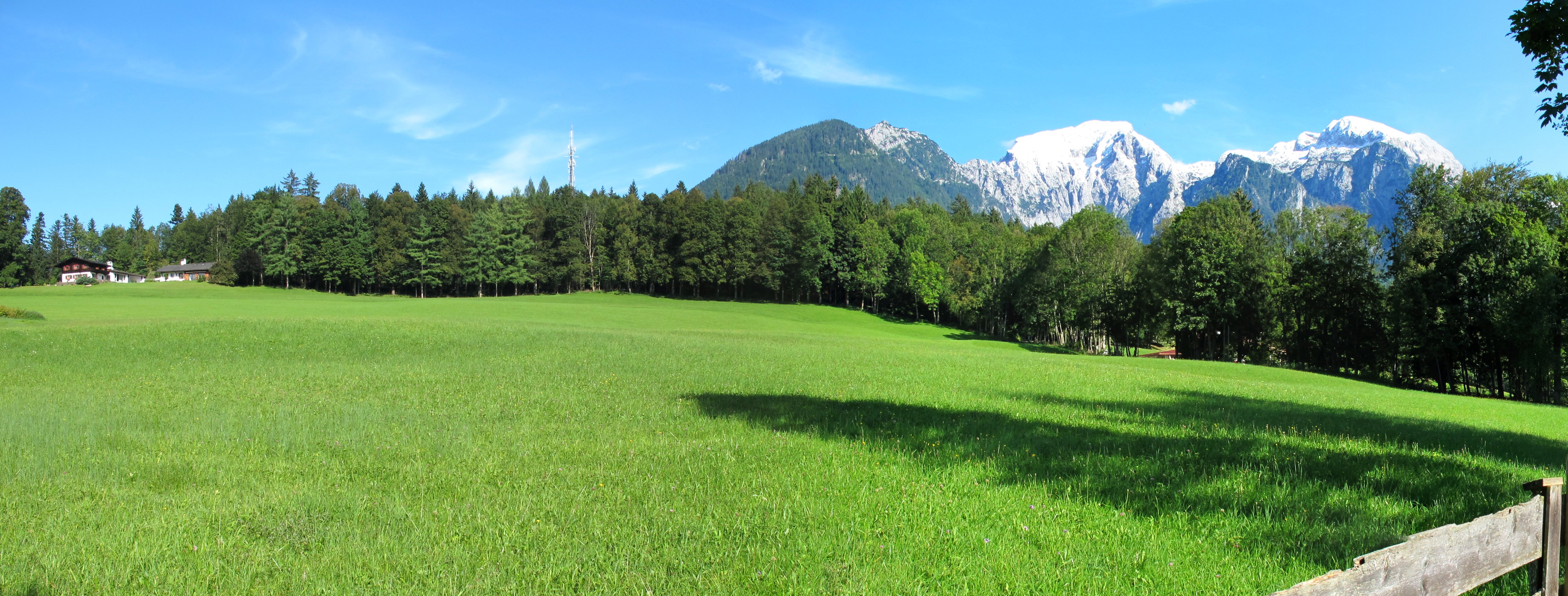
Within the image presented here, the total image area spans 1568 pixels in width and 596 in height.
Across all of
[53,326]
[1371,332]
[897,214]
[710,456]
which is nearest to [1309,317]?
[1371,332]

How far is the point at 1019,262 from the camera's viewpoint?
2876 inches

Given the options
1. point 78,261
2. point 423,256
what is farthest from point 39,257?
point 423,256

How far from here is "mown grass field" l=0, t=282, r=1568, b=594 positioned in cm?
524

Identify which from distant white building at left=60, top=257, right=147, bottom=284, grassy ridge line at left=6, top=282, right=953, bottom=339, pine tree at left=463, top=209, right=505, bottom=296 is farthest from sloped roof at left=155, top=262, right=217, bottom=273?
pine tree at left=463, top=209, right=505, bottom=296

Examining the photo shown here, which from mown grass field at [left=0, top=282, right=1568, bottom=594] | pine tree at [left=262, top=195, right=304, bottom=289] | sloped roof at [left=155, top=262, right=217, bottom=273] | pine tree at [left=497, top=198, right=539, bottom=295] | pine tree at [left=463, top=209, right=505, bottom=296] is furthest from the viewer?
sloped roof at [left=155, top=262, right=217, bottom=273]

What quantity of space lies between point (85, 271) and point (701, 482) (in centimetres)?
16161

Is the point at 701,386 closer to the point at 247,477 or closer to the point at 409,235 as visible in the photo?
the point at 247,477

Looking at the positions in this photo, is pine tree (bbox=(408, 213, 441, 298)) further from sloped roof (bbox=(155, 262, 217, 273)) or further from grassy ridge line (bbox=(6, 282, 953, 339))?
sloped roof (bbox=(155, 262, 217, 273))

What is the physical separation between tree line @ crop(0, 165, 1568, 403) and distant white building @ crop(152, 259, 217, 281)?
5081mm

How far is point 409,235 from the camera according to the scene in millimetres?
91875

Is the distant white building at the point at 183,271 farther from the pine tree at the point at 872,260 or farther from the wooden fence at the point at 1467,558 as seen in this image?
the wooden fence at the point at 1467,558

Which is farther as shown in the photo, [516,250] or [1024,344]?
[516,250]

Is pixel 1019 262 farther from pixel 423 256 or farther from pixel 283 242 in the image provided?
pixel 283 242

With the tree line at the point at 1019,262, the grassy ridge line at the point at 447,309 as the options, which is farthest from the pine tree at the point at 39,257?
the grassy ridge line at the point at 447,309
